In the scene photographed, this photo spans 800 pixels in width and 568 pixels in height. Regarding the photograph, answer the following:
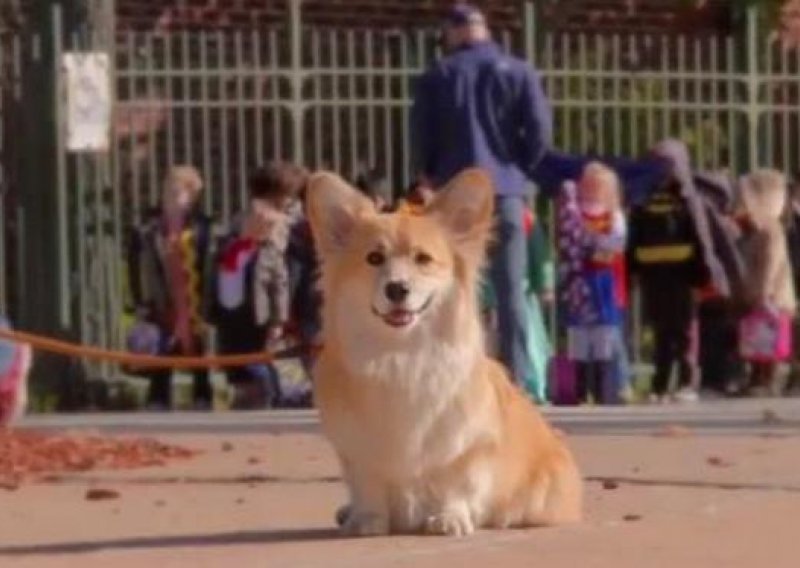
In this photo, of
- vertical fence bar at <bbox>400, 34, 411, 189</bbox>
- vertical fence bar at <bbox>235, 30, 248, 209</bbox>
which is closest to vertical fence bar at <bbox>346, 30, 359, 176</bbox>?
vertical fence bar at <bbox>400, 34, 411, 189</bbox>

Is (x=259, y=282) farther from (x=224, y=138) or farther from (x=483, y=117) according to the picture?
(x=483, y=117)

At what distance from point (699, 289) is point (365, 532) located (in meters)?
9.67

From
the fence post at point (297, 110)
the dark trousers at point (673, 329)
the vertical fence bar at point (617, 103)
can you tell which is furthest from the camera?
the vertical fence bar at point (617, 103)

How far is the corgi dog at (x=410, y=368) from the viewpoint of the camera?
1224 cm

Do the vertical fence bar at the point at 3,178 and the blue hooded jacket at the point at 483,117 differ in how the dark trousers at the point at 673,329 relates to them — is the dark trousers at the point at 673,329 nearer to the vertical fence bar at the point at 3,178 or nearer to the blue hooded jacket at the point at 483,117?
the blue hooded jacket at the point at 483,117

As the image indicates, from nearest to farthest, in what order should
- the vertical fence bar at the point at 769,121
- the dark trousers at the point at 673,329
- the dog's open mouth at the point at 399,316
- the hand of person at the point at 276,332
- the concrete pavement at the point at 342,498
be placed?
the concrete pavement at the point at 342,498, the dog's open mouth at the point at 399,316, the hand of person at the point at 276,332, the dark trousers at the point at 673,329, the vertical fence bar at the point at 769,121

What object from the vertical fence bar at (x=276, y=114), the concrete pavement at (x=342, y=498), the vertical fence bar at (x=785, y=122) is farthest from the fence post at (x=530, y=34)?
the concrete pavement at (x=342, y=498)

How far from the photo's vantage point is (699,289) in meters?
21.8

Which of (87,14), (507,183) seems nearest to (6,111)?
(87,14)

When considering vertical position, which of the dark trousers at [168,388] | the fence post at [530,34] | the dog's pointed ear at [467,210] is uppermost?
the fence post at [530,34]

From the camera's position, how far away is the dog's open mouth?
39.8 ft

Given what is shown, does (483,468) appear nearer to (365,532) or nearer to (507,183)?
(365,532)

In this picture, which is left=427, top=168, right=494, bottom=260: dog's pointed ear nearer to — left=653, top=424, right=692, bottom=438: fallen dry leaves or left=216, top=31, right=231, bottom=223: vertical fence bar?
left=653, top=424, right=692, bottom=438: fallen dry leaves

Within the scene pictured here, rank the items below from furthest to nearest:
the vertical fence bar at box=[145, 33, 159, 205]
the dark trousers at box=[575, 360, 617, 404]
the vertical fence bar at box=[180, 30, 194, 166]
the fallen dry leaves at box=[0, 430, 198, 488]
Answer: the vertical fence bar at box=[180, 30, 194, 166] → the vertical fence bar at box=[145, 33, 159, 205] → the dark trousers at box=[575, 360, 617, 404] → the fallen dry leaves at box=[0, 430, 198, 488]
